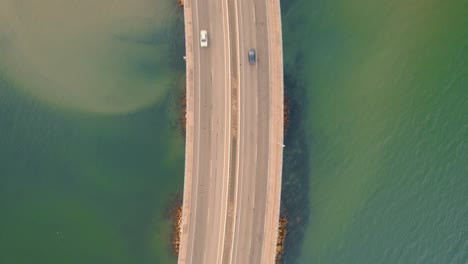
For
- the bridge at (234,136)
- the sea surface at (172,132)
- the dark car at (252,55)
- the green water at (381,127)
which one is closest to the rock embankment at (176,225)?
the sea surface at (172,132)

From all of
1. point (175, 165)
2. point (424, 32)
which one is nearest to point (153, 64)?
point (175, 165)

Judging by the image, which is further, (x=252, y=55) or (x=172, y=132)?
(x=172, y=132)

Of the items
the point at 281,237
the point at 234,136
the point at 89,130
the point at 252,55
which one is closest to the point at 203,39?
the point at 252,55

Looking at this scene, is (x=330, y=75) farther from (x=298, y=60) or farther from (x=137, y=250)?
(x=137, y=250)

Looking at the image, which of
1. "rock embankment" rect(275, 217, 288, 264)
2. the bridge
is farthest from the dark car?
"rock embankment" rect(275, 217, 288, 264)

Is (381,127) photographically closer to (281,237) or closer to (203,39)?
(281,237)

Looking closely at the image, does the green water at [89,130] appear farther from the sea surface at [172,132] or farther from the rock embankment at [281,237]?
the rock embankment at [281,237]
